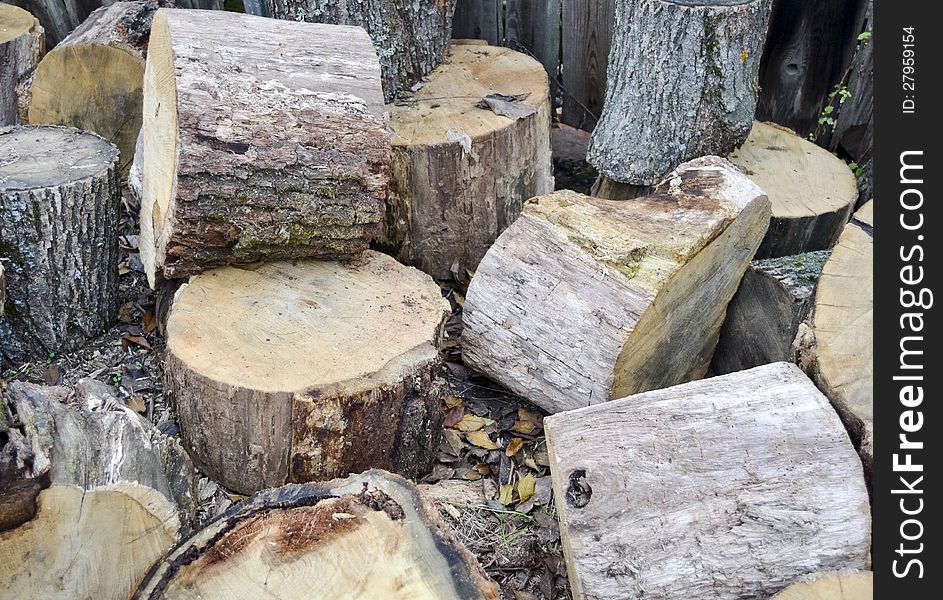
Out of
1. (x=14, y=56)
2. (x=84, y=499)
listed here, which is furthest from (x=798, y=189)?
(x=14, y=56)

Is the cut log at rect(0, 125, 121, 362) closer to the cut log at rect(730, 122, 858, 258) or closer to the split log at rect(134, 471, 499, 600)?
the split log at rect(134, 471, 499, 600)

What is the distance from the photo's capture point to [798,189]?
332 cm

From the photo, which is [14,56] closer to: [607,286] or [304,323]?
[304,323]

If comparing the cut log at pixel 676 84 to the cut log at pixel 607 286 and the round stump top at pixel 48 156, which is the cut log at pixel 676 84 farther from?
the round stump top at pixel 48 156

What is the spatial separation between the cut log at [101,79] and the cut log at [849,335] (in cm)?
318

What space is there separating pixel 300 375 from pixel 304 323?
0.27 meters

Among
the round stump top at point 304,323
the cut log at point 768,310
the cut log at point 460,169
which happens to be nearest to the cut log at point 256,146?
the round stump top at point 304,323

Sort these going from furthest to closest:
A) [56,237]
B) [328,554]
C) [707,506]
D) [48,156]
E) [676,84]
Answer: [676,84] < [48,156] < [56,237] < [707,506] < [328,554]

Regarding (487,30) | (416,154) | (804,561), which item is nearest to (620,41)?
(416,154)

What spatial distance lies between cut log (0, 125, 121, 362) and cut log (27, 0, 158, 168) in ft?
2.37

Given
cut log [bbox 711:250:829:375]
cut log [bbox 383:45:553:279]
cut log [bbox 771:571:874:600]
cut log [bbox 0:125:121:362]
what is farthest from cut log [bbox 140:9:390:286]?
cut log [bbox 771:571:874:600]

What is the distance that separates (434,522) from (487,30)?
10.5 ft

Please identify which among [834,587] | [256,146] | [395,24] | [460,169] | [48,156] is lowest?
A: [834,587]

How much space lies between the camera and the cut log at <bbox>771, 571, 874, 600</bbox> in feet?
5.69
